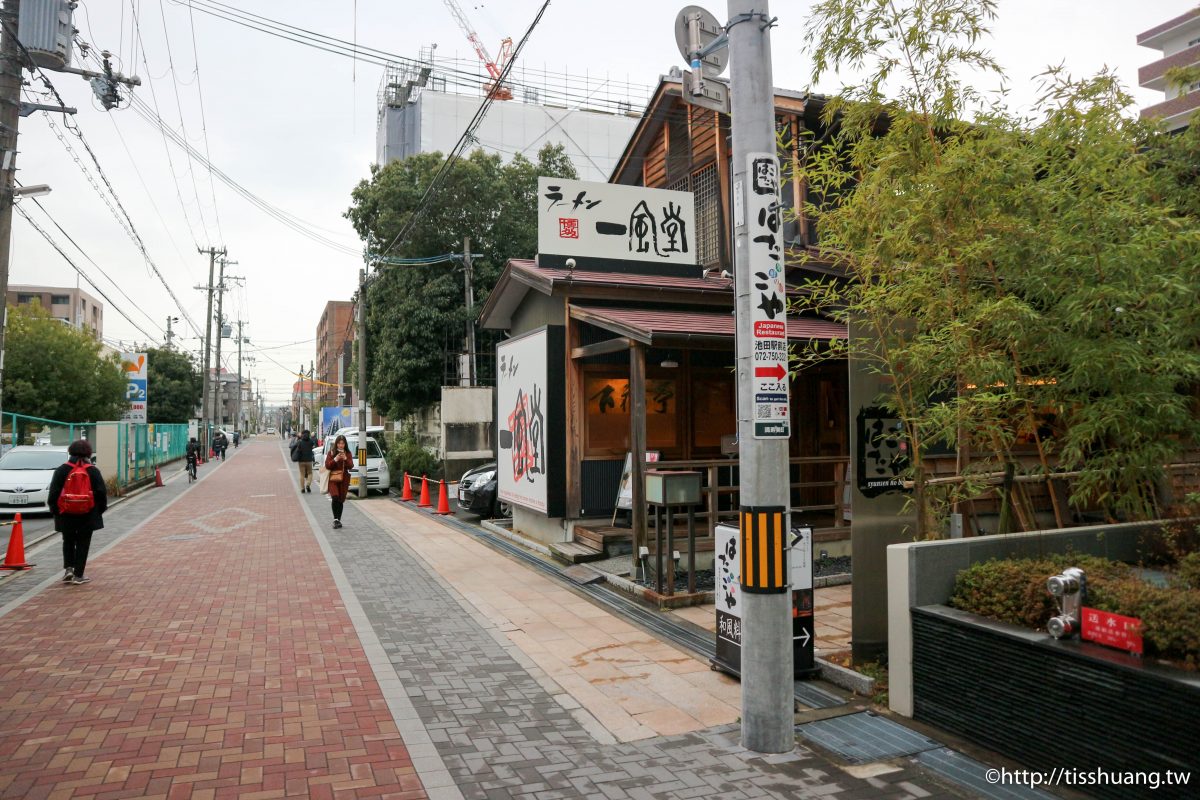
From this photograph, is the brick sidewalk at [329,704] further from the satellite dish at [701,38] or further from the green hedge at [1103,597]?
the satellite dish at [701,38]

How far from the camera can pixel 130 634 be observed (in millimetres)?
7109

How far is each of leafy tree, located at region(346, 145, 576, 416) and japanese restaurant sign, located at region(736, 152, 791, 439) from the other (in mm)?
22069

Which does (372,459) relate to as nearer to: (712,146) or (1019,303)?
(712,146)

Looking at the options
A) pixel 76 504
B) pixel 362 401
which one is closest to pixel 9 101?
pixel 76 504

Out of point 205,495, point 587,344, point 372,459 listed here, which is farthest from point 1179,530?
point 205,495

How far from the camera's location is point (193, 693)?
5.57 metres

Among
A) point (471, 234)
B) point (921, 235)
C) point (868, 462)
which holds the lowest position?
point (868, 462)

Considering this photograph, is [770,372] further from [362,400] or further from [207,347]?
[207,347]

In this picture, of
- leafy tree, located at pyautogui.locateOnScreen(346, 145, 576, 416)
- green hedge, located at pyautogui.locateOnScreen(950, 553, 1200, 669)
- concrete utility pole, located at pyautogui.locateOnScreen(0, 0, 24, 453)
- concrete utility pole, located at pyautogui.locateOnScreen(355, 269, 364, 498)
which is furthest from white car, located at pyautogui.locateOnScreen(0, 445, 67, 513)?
green hedge, located at pyautogui.locateOnScreen(950, 553, 1200, 669)

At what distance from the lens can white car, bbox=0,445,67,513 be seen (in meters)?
15.5

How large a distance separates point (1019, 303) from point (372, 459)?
67.0ft

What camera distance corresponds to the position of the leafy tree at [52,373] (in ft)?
89.8

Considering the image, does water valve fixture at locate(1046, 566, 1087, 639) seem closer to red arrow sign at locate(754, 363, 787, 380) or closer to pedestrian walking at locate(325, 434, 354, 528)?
red arrow sign at locate(754, 363, 787, 380)

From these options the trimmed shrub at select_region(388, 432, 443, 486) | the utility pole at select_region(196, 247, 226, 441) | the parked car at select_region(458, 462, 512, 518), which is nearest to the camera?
the parked car at select_region(458, 462, 512, 518)
